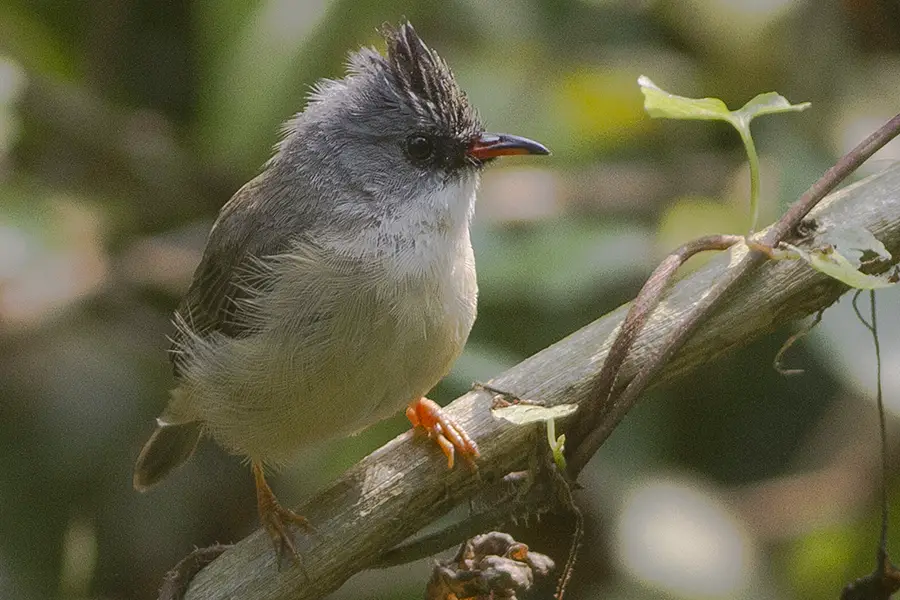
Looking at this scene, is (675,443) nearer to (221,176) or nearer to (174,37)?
(221,176)

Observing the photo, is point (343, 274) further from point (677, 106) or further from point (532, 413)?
point (677, 106)

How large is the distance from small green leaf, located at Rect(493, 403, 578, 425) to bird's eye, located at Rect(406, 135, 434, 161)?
1.27 m

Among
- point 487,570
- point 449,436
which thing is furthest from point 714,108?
point 487,570

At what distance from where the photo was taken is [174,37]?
4.98 m

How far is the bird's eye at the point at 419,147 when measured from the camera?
3.28m

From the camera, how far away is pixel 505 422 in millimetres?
2365

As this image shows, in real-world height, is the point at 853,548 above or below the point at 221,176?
below

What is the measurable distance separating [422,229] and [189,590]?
112 cm

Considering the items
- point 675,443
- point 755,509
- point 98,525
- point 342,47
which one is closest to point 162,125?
point 342,47

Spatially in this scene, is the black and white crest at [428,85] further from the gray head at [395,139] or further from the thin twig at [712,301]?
the thin twig at [712,301]

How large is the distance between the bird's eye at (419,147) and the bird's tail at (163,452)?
1248mm

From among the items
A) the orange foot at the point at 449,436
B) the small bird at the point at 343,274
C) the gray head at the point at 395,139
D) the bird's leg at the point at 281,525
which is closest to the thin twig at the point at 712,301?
the orange foot at the point at 449,436

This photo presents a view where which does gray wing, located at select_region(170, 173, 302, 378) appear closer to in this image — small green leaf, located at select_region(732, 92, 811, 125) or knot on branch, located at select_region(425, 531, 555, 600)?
knot on branch, located at select_region(425, 531, 555, 600)

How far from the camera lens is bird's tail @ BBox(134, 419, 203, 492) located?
380 cm
